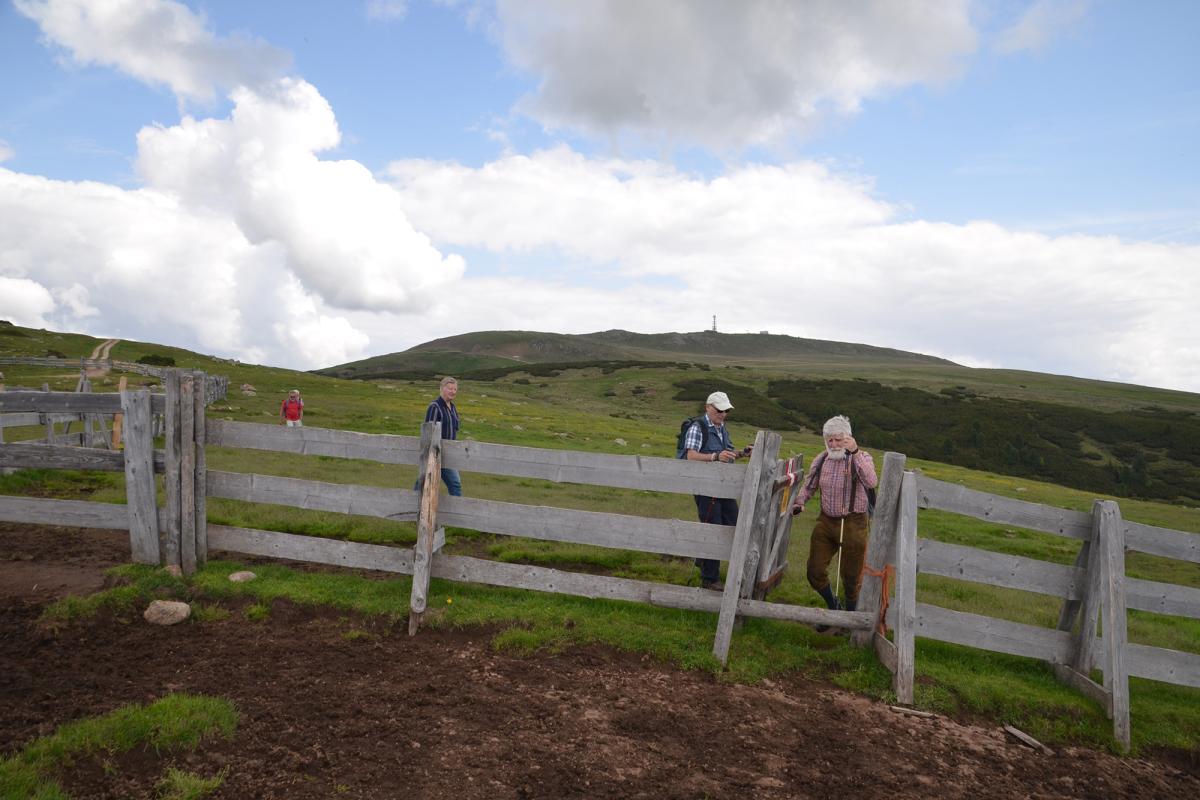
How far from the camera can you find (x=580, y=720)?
5.83 m

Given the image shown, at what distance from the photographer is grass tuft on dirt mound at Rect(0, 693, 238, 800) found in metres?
4.33

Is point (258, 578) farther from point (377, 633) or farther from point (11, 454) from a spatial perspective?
point (11, 454)

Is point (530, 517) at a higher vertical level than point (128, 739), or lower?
higher

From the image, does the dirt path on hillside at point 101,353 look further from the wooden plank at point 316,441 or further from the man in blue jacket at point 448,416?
the wooden plank at point 316,441

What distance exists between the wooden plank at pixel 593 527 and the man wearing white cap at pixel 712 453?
132 cm

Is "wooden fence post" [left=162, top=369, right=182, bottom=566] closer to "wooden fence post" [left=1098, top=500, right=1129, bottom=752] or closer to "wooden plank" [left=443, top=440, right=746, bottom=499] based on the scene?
"wooden plank" [left=443, top=440, right=746, bottom=499]

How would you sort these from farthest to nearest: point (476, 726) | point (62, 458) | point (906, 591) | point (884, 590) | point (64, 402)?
point (64, 402) → point (62, 458) → point (884, 590) → point (906, 591) → point (476, 726)

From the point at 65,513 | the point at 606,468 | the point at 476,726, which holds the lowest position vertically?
the point at 476,726

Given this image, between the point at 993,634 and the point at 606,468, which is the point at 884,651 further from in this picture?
the point at 606,468

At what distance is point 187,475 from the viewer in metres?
8.37

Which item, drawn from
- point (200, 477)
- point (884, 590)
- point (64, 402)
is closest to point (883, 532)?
point (884, 590)

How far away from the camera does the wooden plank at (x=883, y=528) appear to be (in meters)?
7.58

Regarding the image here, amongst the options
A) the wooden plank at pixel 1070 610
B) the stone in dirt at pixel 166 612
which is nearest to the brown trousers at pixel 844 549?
the wooden plank at pixel 1070 610

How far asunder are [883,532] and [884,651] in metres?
1.24
